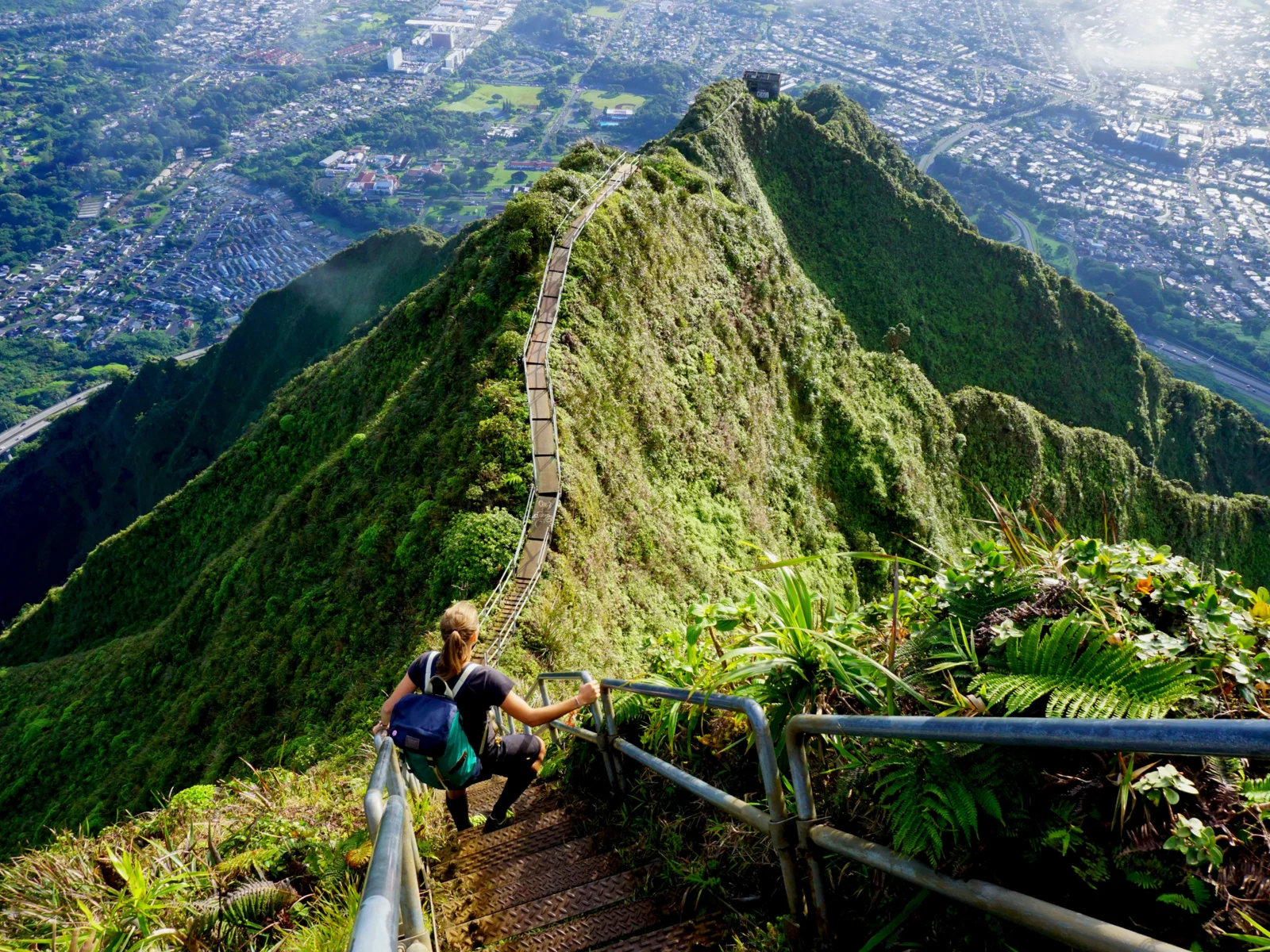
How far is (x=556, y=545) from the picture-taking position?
51.4 ft

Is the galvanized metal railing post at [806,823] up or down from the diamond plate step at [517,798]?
up

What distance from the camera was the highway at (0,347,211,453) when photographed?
108m

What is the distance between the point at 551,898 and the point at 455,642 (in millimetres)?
1894

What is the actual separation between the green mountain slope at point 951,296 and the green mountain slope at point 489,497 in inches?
675

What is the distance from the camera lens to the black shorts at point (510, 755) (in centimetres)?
609

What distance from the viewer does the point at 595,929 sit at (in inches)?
181

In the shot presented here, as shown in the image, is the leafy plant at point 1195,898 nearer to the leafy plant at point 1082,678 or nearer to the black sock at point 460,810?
the leafy plant at point 1082,678

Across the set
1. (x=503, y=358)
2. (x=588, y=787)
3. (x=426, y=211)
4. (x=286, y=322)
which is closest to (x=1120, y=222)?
(x=426, y=211)

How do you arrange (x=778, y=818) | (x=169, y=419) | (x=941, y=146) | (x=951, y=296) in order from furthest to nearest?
(x=941, y=146) → (x=169, y=419) → (x=951, y=296) → (x=778, y=818)

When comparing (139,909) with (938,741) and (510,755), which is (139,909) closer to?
(510,755)

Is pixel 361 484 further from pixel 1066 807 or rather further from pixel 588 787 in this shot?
pixel 1066 807

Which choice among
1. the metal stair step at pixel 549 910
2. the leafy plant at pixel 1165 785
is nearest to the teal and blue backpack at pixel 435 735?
the metal stair step at pixel 549 910

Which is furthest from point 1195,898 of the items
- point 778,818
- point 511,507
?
point 511,507

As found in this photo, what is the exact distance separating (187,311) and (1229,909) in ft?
554
